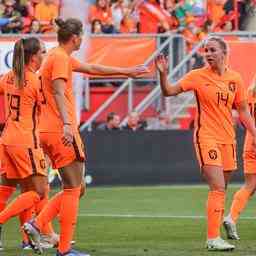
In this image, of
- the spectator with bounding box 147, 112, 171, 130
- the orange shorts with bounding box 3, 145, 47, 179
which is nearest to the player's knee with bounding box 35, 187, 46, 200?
the orange shorts with bounding box 3, 145, 47, 179

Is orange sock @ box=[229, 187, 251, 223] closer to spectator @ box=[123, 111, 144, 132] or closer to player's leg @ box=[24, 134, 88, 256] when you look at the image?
player's leg @ box=[24, 134, 88, 256]

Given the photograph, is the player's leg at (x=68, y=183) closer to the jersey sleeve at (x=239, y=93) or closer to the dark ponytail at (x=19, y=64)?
the dark ponytail at (x=19, y=64)

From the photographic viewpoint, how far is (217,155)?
Answer: 422 inches

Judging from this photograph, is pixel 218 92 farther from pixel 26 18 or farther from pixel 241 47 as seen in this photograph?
pixel 26 18

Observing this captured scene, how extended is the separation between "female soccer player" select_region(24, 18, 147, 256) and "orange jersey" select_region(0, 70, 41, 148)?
0.58 m

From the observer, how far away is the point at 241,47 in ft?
68.4

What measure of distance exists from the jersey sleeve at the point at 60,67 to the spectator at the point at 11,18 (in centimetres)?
1180

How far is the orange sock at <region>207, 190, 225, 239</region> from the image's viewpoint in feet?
34.8

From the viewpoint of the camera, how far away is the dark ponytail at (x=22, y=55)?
34.2ft

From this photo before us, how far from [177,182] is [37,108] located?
972cm

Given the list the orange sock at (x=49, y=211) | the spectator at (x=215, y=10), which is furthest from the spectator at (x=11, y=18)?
the orange sock at (x=49, y=211)

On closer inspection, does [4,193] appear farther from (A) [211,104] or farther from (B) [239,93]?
(B) [239,93]

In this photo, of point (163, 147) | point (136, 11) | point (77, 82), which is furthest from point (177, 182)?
point (136, 11)

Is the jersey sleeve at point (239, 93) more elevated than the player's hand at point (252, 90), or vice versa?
the jersey sleeve at point (239, 93)
